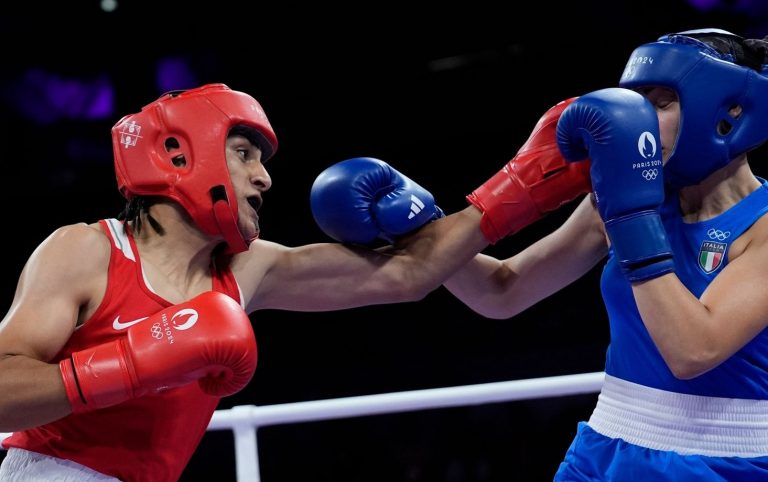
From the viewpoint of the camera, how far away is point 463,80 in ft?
22.5

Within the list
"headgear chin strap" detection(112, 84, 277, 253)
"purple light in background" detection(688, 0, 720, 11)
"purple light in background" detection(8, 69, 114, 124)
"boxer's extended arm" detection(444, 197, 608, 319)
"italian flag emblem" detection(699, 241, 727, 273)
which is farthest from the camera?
"purple light in background" detection(8, 69, 114, 124)

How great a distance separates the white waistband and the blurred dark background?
4.39m

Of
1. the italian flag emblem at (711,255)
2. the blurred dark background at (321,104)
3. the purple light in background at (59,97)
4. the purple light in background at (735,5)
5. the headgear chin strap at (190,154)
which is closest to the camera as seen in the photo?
the italian flag emblem at (711,255)

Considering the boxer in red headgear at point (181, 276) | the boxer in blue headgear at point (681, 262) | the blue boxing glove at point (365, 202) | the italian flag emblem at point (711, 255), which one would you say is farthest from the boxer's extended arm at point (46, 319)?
the italian flag emblem at point (711, 255)

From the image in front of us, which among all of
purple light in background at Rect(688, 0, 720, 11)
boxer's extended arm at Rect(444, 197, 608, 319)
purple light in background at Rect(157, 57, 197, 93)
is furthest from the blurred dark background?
boxer's extended arm at Rect(444, 197, 608, 319)

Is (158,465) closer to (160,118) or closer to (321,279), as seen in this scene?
(321,279)

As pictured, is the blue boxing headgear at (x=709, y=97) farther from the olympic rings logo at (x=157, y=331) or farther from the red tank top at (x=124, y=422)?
the red tank top at (x=124, y=422)

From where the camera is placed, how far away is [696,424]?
1.82 meters

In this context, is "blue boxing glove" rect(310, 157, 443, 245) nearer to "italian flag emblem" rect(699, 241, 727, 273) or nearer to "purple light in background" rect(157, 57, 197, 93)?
"italian flag emblem" rect(699, 241, 727, 273)

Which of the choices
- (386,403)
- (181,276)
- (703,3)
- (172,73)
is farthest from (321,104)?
(181,276)

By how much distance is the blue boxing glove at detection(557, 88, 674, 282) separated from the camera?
176cm

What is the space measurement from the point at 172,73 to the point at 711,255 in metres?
5.66

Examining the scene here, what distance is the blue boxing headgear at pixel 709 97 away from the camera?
6.16 ft

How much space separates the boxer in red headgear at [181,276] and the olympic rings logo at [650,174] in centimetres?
43
